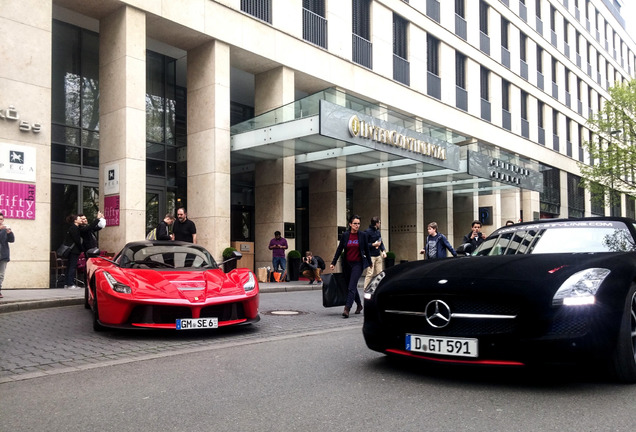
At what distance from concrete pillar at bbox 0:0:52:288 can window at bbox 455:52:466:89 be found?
2086 centimetres

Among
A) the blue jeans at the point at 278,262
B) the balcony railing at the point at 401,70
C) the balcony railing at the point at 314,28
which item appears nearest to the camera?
the blue jeans at the point at 278,262

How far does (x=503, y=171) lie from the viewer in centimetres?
2489

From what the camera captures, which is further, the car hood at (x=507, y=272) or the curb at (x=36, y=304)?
the curb at (x=36, y=304)

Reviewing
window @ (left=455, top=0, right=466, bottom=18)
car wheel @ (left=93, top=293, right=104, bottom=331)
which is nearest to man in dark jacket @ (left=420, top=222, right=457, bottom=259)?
car wheel @ (left=93, top=293, right=104, bottom=331)

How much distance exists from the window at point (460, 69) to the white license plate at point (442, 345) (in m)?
26.8

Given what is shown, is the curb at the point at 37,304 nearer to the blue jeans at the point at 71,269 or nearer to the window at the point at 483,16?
the blue jeans at the point at 71,269

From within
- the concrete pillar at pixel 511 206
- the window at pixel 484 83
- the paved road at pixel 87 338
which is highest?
the window at pixel 484 83

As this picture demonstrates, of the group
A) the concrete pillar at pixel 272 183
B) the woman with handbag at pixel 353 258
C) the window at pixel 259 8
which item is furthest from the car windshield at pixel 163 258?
the window at pixel 259 8

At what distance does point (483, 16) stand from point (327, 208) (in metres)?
16.6

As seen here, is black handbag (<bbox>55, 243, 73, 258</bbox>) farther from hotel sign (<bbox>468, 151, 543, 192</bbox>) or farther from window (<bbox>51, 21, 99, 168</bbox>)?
hotel sign (<bbox>468, 151, 543, 192</bbox>)

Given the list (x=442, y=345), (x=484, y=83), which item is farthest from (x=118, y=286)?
(x=484, y=83)

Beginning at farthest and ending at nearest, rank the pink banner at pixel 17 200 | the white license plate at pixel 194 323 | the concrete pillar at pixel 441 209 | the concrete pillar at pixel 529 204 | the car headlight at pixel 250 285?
the concrete pillar at pixel 529 204, the concrete pillar at pixel 441 209, the pink banner at pixel 17 200, the car headlight at pixel 250 285, the white license plate at pixel 194 323

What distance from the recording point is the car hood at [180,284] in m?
6.96

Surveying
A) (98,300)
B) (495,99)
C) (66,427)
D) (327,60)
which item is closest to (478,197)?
(495,99)
